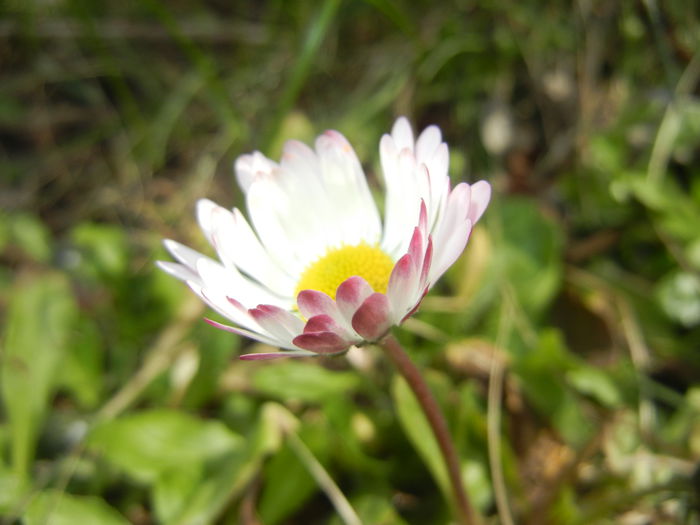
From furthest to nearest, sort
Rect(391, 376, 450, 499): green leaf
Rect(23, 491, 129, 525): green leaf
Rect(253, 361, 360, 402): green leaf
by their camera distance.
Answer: Rect(253, 361, 360, 402): green leaf, Rect(23, 491, 129, 525): green leaf, Rect(391, 376, 450, 499): green leaf

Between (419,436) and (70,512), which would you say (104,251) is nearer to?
(70,512)

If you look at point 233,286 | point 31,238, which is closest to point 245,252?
point 233,286

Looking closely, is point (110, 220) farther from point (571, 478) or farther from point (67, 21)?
point (571, 478)

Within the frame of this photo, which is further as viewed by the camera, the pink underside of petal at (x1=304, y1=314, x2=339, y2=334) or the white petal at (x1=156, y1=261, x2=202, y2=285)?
the white petal at (x1=156, y1=261, x2=202, y2=285)

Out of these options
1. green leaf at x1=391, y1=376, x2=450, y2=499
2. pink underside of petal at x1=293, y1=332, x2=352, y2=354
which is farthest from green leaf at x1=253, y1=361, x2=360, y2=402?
pink underside of petal at x1=293, y1=332, x2=352, y2=354

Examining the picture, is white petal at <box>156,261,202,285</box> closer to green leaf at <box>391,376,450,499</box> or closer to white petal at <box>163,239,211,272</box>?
white petal at <box>163,239,211,272</box>

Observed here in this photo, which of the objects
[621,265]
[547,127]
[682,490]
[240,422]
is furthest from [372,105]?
[682,490]

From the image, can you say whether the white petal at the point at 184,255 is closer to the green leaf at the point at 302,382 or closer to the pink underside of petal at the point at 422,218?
the pink underside of petal at the point at 422,218

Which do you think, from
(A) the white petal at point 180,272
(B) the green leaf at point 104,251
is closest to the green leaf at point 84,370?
(B) the green leaf at point 104,251
